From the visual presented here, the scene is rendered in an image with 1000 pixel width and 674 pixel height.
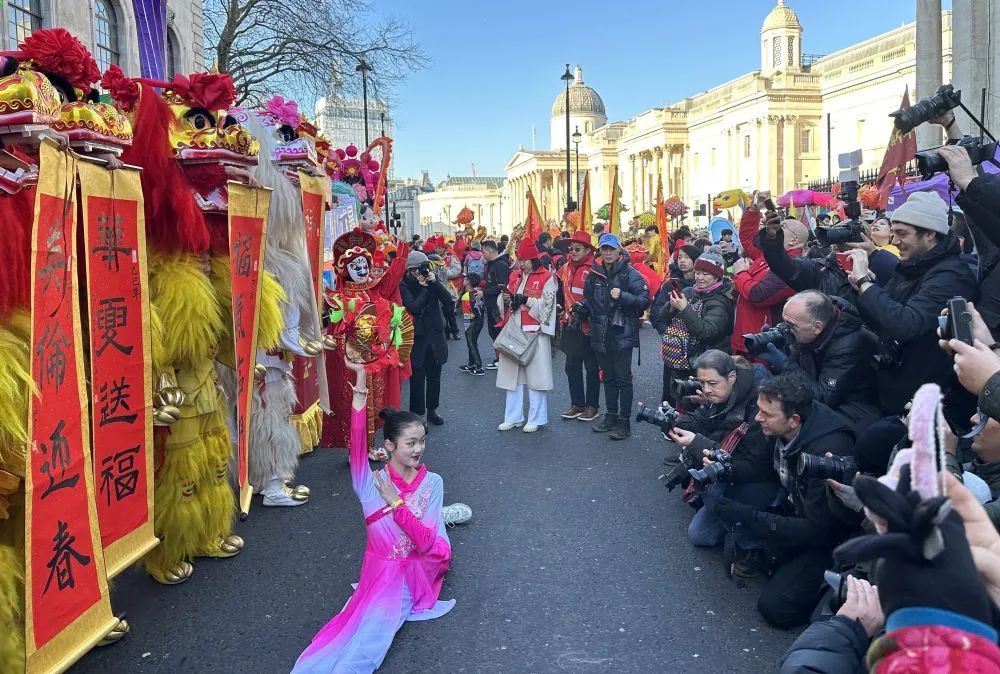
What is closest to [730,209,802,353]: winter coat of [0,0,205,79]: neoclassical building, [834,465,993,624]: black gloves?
[834,465,993,624]: black gloves

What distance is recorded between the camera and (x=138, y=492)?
11.7 feet

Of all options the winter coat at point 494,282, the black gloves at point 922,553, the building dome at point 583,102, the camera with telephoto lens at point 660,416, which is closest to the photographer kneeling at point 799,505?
the camera with telephoto lens at point 660,416

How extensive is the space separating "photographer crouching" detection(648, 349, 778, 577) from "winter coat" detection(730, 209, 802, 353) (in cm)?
136

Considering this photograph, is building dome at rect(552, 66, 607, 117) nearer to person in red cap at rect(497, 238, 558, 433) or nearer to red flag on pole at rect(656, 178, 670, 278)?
red flag on pole at rect(656, 178, 670, 278)

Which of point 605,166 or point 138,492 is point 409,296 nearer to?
Result: point 138,492

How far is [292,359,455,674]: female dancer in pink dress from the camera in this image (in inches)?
143

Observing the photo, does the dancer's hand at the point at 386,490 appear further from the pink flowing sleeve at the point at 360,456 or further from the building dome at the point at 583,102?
Answer: the building dome at the point at 583,102

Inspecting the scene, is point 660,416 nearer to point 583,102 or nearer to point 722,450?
point 722,450

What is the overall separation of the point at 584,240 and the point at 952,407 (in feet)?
16.4

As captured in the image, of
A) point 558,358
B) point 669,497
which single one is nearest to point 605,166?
point 558,358

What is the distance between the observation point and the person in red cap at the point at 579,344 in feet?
26.6

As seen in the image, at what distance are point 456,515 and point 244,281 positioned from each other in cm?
210

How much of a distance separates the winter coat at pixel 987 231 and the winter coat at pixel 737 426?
4.17 ft

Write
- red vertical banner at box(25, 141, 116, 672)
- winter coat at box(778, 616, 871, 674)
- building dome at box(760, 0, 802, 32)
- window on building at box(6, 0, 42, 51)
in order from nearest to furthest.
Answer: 1. winter coat at box(778, 616, 871, 674)
2. red vertical banner at box(25, 141, 116, 672)
3. window on building at box(6, 0, 42, 51)
4. building dome at box(760, 0, 802, 32)
